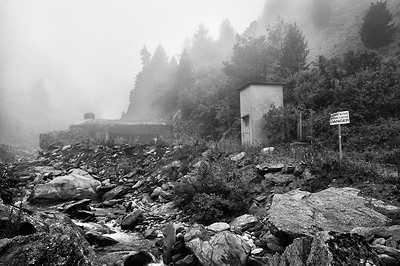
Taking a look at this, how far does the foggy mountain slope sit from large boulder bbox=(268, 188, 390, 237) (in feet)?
95.6

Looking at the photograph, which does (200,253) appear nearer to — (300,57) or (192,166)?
(192,166)

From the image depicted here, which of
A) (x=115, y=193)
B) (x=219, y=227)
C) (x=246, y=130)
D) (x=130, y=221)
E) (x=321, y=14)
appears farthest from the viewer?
(x=321, y=14)

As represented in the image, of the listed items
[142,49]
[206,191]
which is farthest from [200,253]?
[142,49]

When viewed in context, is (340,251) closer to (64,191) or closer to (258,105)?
(64,191)

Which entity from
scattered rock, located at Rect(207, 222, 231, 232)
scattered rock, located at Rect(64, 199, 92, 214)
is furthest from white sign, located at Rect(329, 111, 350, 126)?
scattered rock, located at Rect(64, 199, 92, 214)

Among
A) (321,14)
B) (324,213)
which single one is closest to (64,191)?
(324,213)

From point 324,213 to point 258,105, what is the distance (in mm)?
10617

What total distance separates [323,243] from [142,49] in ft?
259

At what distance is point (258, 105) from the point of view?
52.6 ft

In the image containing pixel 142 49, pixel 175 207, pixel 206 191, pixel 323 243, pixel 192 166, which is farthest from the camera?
pixel 142 49

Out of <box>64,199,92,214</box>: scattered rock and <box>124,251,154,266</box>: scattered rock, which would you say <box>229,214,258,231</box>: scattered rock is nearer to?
<box>124,251,154,266</box>: scattered rock

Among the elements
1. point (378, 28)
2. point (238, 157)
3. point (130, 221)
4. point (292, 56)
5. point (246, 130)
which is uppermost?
point (378, 28)

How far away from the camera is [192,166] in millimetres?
12367

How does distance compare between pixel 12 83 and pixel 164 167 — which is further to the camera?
pixel 12 83
